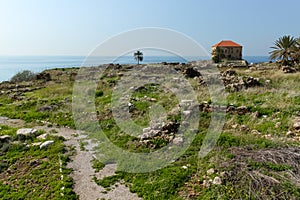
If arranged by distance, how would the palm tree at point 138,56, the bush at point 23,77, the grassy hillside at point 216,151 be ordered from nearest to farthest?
the grassy hillside at point 216,151 < the bush at point 23,77 < the palm tree at point 138,56

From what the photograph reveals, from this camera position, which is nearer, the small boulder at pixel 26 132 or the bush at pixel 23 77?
the small boulder at pixel 26 132

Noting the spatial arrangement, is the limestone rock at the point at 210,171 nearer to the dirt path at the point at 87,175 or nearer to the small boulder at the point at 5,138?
the dirt path at the point at 87,175

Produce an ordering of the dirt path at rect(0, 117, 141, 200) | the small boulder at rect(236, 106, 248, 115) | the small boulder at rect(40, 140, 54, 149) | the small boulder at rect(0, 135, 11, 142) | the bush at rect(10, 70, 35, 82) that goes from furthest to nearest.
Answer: the bush at rect(10, 70, 35, 82) → the small boulder at rect(236, 106, 248, 115) → the small boulder at rect(0, 135, 11, 142) → the small boulder at rect(40, 140, 54, 149) → the dirt path at rect(0, 117, 141, 200)

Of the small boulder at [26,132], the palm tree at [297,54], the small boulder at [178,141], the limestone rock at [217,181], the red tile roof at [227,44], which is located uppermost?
the red tile roof at [227,44]

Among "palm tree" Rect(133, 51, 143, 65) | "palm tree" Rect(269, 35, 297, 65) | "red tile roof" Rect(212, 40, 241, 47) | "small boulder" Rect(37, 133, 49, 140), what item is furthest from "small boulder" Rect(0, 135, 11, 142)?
"red tile roof" Rect(212, 40, 241, 47)

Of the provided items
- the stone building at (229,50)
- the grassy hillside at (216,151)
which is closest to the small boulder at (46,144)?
the grassy hillside at (216,151)

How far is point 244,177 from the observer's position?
20.9 ft

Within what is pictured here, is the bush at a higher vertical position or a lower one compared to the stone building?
lower

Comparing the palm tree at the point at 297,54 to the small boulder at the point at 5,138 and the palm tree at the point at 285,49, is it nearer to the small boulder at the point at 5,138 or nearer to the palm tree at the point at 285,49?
the palm tree at the point at 285,49

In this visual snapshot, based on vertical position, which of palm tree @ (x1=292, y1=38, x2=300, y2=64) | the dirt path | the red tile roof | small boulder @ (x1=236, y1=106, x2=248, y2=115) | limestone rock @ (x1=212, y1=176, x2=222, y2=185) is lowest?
the dirt path

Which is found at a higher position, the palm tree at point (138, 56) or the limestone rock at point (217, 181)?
the palm tree at point (138, 56)

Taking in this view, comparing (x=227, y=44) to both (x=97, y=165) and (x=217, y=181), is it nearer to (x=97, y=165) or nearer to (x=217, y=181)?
(x=97, y=165)

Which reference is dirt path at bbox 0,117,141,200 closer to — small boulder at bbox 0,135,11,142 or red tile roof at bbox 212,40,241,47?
small boulder at bbox 0,135,11,142

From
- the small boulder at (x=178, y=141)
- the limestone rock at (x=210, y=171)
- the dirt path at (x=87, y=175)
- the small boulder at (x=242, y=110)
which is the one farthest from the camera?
the small boulder at (x=242, y=110)
